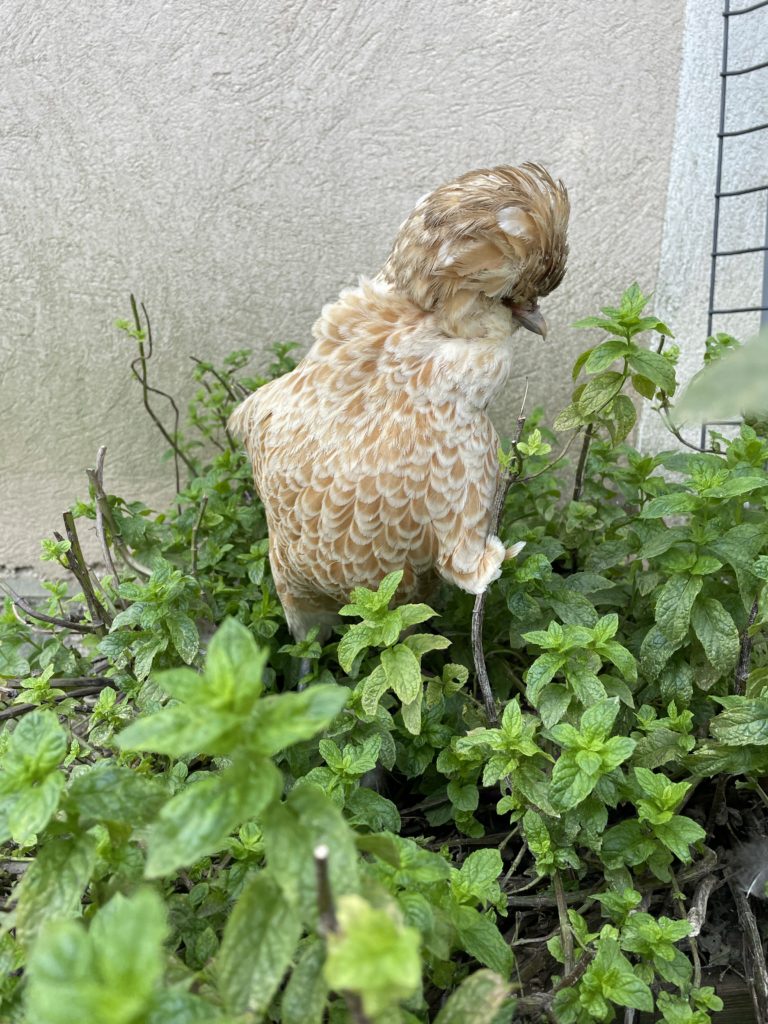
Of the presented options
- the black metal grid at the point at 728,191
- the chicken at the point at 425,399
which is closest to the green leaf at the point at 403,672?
the chicken at the point at 425,399

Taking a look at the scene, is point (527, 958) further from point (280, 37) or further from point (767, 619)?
point (280, 37)

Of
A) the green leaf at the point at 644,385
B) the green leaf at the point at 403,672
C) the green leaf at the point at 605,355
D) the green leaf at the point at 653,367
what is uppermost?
the green leaf at the point at 605,355

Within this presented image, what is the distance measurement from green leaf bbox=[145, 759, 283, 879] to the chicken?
49 centimetres

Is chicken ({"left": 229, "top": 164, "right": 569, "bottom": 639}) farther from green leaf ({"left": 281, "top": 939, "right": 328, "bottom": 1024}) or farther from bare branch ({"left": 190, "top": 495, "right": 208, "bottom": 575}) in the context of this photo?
green leaf ({"left": 281, "top": 939, "right": 328, "bottom": 1024})

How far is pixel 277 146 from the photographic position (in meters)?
1.44

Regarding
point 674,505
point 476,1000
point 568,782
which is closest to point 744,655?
point 674,505

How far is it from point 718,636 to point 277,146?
1154 mm

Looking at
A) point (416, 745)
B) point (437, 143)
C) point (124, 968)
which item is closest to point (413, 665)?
point (416, 745)

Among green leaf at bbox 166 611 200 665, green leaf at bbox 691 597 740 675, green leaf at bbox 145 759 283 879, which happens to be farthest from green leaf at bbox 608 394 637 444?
green leaf at bbox 145 759 283 879

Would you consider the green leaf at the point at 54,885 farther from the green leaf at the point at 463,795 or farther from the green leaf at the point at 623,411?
the green leaf at the point at 623,411

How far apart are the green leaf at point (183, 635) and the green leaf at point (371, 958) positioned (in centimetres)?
62

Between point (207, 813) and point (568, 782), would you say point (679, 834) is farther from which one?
point (207, 813)

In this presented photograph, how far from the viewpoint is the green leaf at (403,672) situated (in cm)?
83

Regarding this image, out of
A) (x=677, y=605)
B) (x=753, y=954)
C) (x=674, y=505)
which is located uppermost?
(x=674, y=505)
